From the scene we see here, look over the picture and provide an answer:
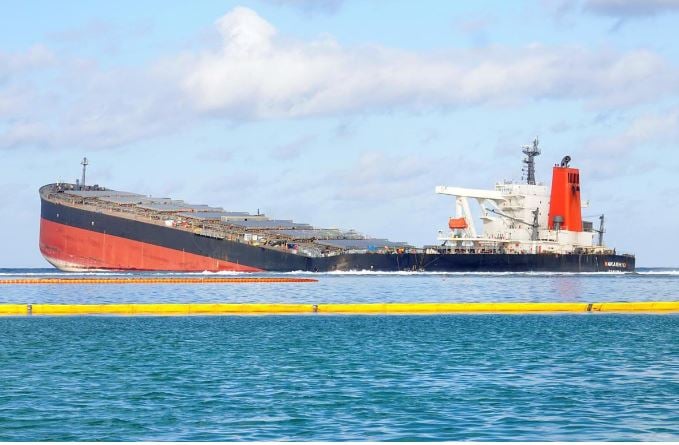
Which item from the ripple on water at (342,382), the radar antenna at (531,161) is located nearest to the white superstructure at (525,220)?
the radar antenna at (531,161)

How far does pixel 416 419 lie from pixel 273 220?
113480mm

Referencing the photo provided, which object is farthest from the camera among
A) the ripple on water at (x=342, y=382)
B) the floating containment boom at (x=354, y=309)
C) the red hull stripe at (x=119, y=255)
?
Result: the red hull stripe at (x=119, y=255)

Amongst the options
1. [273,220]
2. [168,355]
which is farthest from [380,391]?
[273,220]

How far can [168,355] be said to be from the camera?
3419 centimetres

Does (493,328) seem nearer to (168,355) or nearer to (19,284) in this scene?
(168,355)

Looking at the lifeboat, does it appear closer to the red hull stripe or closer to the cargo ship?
the cargo ship

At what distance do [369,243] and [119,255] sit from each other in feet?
92.4

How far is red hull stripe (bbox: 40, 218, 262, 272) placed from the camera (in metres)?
119

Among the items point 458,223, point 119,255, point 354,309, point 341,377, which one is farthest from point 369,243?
point 341,377

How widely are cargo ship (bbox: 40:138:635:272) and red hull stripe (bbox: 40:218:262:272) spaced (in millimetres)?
111

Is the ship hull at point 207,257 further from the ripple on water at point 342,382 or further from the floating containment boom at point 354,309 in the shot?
the ripple on water at point 342,382

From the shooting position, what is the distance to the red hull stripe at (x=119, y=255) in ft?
391

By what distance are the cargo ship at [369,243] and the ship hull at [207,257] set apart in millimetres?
108

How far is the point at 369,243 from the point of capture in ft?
406
